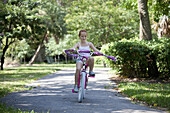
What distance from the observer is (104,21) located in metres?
28.1

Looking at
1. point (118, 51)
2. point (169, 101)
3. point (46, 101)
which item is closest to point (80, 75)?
point (46, 101)

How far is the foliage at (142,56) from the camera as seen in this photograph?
11751mm

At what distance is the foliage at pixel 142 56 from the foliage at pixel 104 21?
48.2ft

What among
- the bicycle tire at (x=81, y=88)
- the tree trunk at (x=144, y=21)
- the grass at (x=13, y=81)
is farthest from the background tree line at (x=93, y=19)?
the bicycle tire at (x=81, y=88)

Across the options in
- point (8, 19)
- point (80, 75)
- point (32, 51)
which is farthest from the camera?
point (32, 51)

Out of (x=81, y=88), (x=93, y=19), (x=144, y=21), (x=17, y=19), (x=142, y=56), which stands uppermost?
(x=93, y=19)

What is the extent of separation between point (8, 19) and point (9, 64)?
55.5 feet

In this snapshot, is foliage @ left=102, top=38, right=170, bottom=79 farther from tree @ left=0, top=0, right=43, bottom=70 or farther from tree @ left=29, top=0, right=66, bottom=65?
tree @ left=29, top=0, right=66, bottom=65

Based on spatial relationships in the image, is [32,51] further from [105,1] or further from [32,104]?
[32,104]

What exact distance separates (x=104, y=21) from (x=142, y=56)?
1657 cm

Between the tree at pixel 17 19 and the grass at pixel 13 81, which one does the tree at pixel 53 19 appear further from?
the grass at pixel 13 81

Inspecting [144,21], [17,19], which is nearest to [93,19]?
[17,19]

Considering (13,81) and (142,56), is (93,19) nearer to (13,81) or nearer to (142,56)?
(142,56)

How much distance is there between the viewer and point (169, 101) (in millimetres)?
6418
